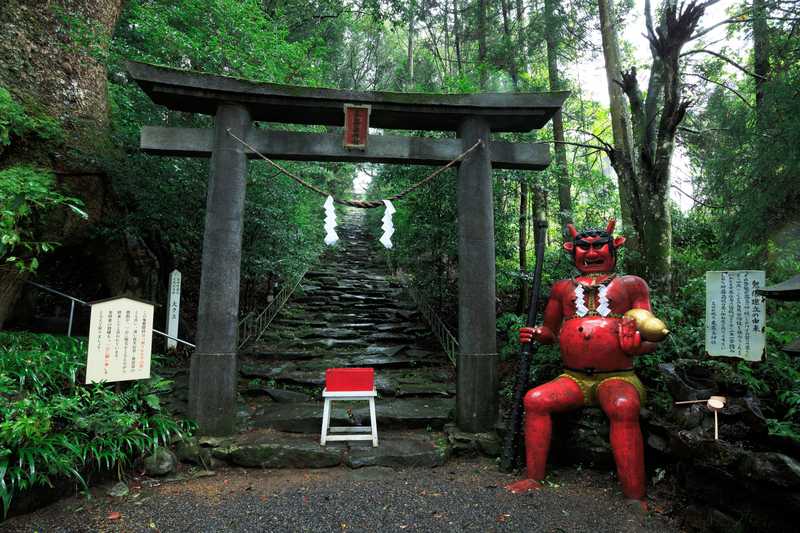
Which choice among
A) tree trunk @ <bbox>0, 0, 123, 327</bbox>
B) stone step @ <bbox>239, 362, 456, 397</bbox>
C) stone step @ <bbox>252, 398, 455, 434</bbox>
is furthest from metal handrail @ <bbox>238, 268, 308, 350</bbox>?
tree trunk @ <bbox>0, 0, 123, 327</bbox>

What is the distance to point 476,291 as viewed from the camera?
17.5 ft

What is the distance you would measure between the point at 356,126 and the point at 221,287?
2.65m

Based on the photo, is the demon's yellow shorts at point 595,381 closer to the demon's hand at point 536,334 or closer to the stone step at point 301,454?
the demon's hand at point 536,334

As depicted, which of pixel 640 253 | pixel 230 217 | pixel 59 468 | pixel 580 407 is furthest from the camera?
pixel 640 253

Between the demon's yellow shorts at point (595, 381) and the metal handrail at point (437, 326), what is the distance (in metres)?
2.51

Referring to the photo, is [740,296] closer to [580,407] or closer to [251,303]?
[580,407]

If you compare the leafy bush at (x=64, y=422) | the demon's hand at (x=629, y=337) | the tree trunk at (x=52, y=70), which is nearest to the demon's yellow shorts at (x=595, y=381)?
the demon's hand at (x=629, y=337)

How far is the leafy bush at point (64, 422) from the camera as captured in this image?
345 centimetres

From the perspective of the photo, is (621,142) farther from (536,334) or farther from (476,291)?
(536,334)

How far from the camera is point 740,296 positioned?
3.91 meters

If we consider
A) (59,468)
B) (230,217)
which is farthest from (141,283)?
(59,468)

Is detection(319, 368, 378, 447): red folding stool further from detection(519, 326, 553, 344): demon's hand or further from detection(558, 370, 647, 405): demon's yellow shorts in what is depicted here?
detection(558, 370, 647, 405): demon's yellow shorts

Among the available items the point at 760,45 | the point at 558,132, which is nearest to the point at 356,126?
the point at 558,132

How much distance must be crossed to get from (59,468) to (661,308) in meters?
6.96
